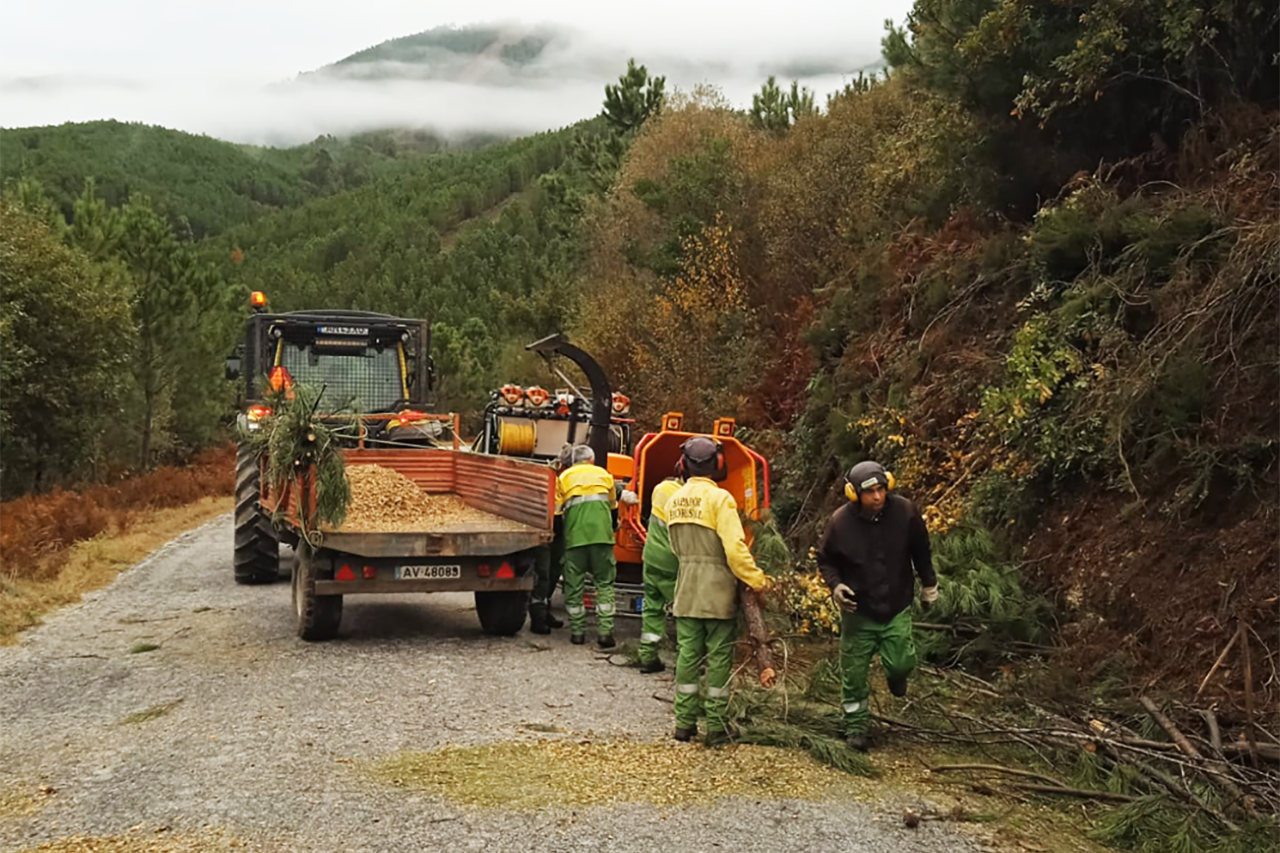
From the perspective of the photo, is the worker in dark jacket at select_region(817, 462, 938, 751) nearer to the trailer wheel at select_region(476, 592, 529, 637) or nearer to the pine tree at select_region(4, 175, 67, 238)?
the trailer wheel at select_region(476, 592, 529, 637)

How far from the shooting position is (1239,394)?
7859 millimetres

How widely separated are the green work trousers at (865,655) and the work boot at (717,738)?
0.70 m

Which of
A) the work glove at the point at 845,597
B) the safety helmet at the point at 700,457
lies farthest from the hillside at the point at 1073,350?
the safety helmet at the point at 700,457

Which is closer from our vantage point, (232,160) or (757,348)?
(757,348)

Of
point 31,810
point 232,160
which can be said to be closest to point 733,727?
point 31,810

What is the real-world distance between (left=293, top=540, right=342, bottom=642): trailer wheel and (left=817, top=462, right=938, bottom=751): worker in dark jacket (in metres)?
4.44

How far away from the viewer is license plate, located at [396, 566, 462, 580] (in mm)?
9141

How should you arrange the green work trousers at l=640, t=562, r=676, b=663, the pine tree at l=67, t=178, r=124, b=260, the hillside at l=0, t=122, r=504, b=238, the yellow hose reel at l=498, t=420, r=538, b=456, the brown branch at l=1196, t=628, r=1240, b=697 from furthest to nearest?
the hillside at l=0, t=122, r=504, b=238 < the pine tree at l=67, t=178, r=124, b=260 < the yellow hose reel at l=498, t=420, r=538, b=456 < the green work trousers at l=640, t=562, r=676, b=663 < the brown branch at l=1196, t=628, r=1240, b=697

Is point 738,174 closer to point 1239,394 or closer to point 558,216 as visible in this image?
point 1239,394

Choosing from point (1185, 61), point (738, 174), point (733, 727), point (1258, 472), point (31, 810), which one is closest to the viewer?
point (31, 810)

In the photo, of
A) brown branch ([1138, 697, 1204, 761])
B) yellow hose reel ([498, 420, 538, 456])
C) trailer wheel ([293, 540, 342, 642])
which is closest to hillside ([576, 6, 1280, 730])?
brown branch ([1138, 697, 1204, 761])

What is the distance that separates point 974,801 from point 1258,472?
10.7 ft

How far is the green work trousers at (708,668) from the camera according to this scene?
6633mm

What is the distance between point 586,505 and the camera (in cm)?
953
